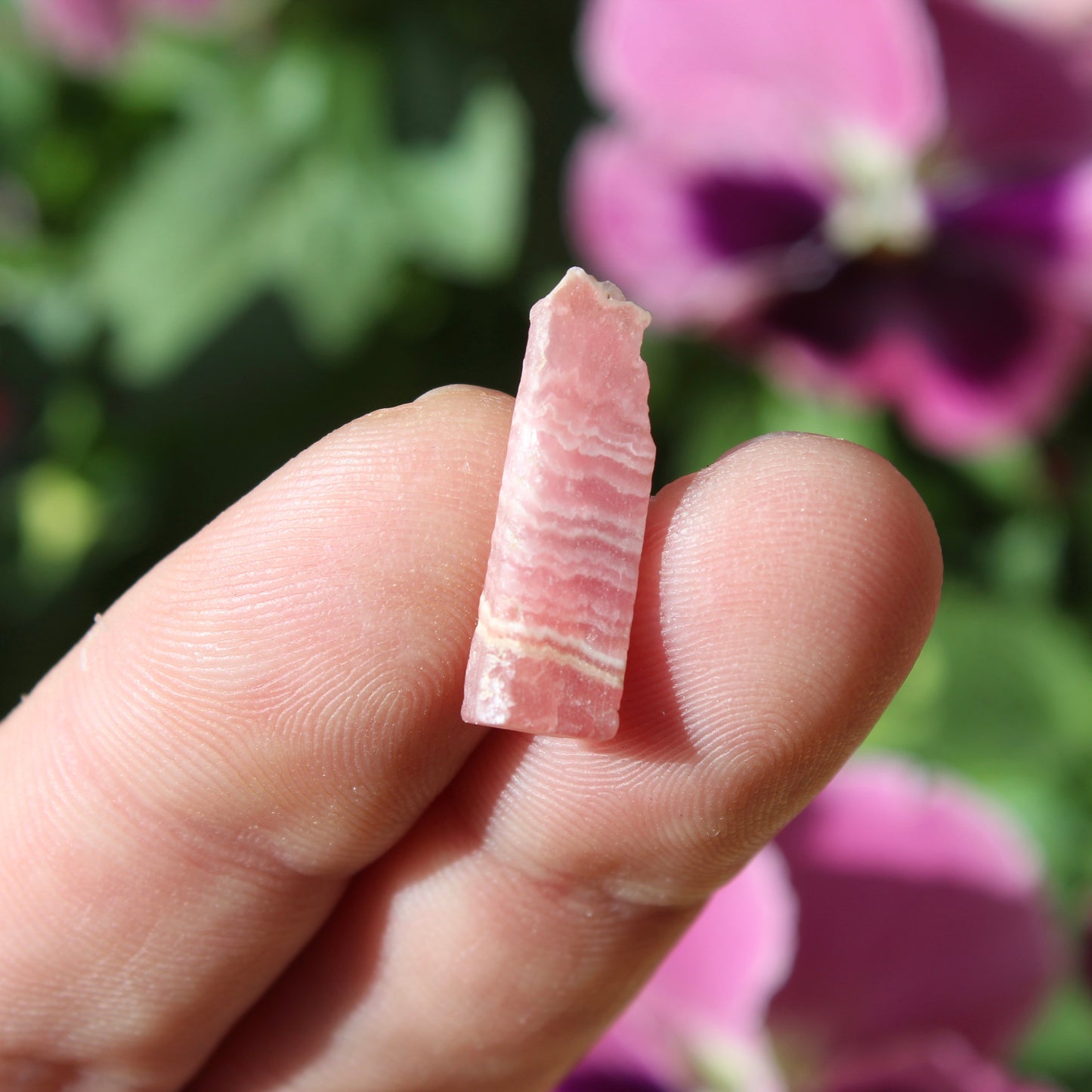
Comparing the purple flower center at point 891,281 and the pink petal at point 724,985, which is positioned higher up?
the purple flower center at point 891,281

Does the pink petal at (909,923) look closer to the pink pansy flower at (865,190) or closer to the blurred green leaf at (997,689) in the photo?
the blurred green leaf at (997,689)

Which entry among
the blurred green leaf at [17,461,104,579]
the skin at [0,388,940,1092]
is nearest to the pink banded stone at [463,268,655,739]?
the skin at [0,388,940,1092]

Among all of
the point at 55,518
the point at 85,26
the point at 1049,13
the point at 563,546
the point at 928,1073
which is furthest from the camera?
the point at 55,518

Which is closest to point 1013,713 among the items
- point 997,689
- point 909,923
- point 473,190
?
point 997,689

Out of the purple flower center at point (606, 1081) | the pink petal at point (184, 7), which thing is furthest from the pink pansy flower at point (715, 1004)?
the pink petal at point (184, 7)

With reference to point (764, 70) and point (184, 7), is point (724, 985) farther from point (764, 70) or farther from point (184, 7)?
point (184, 7)

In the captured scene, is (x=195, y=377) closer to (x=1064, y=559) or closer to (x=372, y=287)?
(x=372, y=287)

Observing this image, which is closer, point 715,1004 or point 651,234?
point 715,1004
